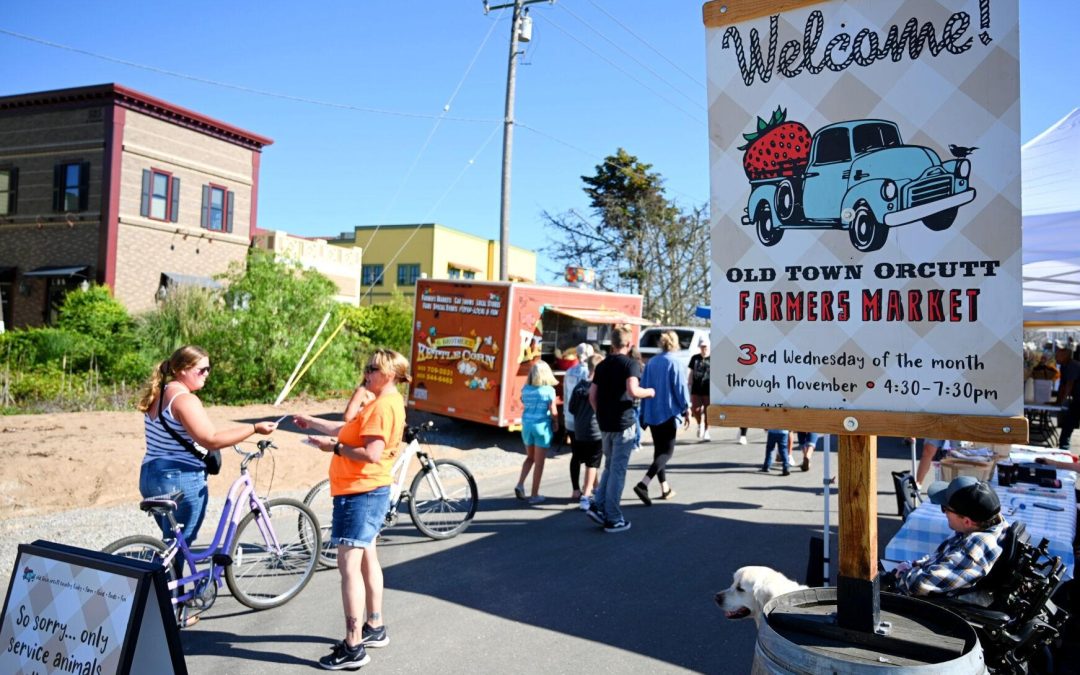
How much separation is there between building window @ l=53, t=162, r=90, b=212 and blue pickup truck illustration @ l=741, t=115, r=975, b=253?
1089 inches

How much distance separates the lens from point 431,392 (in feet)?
42.7

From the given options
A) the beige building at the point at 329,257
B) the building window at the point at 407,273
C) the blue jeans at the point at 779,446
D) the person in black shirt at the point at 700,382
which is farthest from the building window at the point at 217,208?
the blue jeans at the point at 779,446

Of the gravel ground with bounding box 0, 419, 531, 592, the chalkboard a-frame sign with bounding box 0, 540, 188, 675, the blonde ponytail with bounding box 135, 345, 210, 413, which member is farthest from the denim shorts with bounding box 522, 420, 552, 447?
the chalkboard a-frame sign with bounding box 0, 540, 188, 675

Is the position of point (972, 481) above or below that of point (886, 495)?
above

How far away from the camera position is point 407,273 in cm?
4634

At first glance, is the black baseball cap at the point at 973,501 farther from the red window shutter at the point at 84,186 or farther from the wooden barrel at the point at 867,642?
the red window shutter at the point at 84,186

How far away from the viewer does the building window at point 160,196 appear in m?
25.5

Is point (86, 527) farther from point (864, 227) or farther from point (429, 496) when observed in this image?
point (864, 227)

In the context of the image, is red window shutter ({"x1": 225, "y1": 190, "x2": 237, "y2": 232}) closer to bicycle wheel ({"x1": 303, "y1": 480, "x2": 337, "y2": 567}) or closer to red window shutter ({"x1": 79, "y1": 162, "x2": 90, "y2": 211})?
red window shutter ({"x1": 79, "y1": 162, "x2": 90, "y2": 211})

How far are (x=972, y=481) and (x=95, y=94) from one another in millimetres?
28254

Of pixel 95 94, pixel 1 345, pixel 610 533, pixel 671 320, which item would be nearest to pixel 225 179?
pixel 95 94

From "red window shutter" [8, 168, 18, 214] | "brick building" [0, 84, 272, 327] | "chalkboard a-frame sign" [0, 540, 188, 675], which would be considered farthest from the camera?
"red window shutter" [8, 168, 18, 214]

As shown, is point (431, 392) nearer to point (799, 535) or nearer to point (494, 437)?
point (494, 437)

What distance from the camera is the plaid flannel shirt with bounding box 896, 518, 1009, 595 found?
3.74 metres
